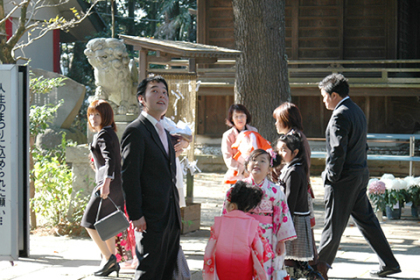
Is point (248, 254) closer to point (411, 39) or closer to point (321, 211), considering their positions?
point (321, 211)

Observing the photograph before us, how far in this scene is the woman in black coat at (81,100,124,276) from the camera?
15.2 ft

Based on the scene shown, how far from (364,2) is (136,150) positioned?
1277 centimetres

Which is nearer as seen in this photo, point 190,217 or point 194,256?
point 194,256

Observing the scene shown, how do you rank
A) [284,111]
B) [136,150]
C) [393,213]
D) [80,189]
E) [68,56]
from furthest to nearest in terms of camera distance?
1. [68,56]
2. [393,213]
3. [80,189]
4. [284,111]
5. [136,150]

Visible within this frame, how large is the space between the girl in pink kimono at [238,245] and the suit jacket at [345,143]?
1069 millimetres

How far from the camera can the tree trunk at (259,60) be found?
7461mm

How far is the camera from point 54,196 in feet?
22.2

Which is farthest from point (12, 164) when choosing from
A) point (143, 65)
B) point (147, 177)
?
point (143, 65)

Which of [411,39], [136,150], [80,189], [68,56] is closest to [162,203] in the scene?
[136,150]

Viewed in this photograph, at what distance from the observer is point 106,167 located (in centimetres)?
463

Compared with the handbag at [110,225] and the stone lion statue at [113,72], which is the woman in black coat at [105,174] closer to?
the handbag at [110,225]

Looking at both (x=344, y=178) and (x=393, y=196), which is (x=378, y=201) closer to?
(x=393, y=196)

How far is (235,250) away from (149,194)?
2.40 ft

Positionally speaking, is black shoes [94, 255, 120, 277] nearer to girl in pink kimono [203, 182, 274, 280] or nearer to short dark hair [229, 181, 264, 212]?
girl in pink kimono [203, 182, 274, 280]
